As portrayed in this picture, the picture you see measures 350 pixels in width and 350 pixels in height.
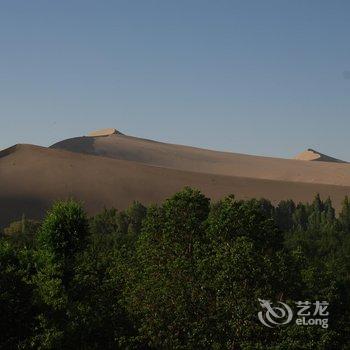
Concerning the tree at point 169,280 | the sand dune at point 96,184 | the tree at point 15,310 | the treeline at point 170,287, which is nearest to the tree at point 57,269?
the treeline at point 170,287

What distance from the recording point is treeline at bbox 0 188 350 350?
32.1 metres

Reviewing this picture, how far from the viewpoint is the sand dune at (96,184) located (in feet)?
511

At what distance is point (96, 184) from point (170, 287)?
13651 centimetres

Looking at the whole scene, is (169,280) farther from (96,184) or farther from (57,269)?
(96,184)

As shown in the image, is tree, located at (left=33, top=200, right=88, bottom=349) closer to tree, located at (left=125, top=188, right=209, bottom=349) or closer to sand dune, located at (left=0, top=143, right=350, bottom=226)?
tree, located at (left=125, top=188, right=209, bottom=349)

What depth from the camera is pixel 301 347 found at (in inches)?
1225

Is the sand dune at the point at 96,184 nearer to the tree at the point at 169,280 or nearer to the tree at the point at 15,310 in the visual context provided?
A: the tree at the point at 169,280

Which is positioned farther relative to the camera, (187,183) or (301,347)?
(187,183)

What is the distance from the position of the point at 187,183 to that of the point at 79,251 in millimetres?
140971

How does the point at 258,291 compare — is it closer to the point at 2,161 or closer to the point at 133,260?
the point at 133,260

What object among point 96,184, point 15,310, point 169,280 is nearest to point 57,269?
point 15,310

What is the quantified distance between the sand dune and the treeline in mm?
104998

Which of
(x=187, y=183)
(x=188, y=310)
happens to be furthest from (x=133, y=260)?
(x=187, y=183)

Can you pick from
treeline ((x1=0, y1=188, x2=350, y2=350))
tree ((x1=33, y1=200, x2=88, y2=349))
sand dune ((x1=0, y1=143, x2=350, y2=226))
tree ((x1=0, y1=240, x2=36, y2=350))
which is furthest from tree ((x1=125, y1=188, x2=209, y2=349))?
sand dune ((x1=0, y1=143, x2=350, y2=226))
